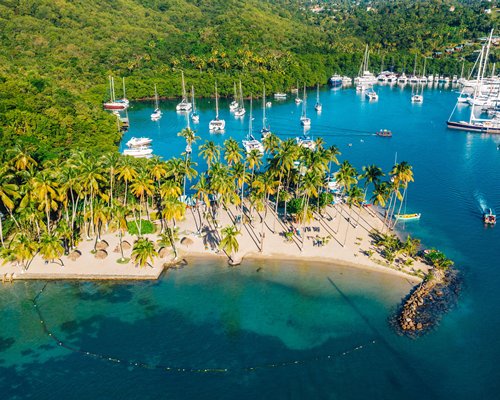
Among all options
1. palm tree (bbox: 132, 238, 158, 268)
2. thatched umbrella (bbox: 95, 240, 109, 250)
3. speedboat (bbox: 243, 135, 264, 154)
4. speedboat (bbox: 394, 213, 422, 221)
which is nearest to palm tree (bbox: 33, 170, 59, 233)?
thatched umbrella (bbox: 95, 240, 109, 250)

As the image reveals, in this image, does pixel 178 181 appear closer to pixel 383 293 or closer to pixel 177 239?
pixel 177 239

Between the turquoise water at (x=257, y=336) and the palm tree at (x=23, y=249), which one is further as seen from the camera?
the palm tree at (x=23, y=249)

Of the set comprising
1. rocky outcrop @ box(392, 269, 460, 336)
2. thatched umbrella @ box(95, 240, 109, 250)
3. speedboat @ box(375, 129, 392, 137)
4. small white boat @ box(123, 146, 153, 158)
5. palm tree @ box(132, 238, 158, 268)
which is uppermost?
speedboat @ box(375, 129, 392, 137)

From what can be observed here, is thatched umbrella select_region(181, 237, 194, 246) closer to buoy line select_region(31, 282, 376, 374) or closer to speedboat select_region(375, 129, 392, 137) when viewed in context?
buoy line select_region(31, 282, 376, 374)

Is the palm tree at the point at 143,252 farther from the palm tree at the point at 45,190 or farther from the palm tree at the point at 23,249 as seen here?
the palm tree at the point at 45,190

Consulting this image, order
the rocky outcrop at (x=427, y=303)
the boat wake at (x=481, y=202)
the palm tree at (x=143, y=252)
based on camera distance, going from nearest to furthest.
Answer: the rocky outcrop at (x=427, y=303)
the palm tree at (x=143, y=252)
the boat wake at (x=481, y=202)

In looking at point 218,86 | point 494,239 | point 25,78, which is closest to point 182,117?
point 218,86

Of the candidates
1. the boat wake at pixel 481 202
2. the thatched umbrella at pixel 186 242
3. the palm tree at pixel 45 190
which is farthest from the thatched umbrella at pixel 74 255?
the boat wake at pixel 481 202
